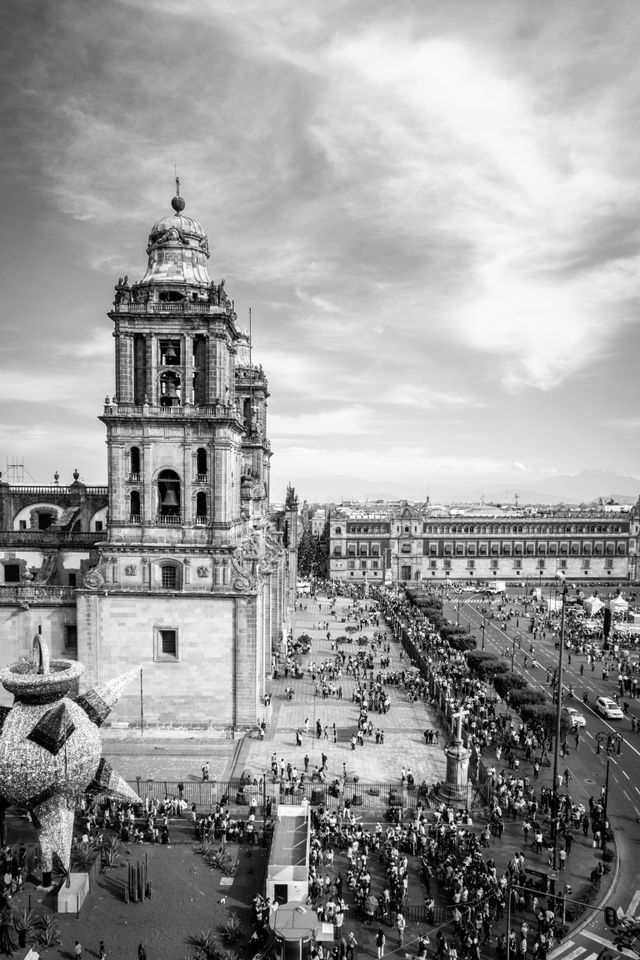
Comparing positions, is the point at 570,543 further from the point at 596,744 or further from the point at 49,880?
the point at 49,880

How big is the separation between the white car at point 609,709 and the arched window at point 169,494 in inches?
1206

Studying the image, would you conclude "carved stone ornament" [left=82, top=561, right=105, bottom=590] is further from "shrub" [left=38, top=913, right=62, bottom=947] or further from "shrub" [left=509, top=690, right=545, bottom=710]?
"shrub" [left=509, top=690, right=545, bottom=710]

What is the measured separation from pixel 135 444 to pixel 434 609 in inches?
1916

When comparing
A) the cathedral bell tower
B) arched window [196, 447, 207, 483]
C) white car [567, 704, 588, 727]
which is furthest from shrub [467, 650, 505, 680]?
arched window [196, 447, 207, 483]

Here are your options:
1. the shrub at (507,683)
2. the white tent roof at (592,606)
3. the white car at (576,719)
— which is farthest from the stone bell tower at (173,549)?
the white tent roof at (592,606)

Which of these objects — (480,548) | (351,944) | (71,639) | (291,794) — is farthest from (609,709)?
(480,548)

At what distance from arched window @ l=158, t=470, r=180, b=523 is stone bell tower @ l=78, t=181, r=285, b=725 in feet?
0.44

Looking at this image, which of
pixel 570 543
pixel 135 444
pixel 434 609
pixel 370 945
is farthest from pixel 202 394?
pixel 570 543

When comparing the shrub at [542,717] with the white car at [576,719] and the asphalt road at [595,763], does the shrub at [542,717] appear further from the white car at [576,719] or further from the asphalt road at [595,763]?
the white car at [576,719]

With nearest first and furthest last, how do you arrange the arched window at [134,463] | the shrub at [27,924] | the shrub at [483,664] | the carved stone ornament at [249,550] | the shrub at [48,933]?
the shrub at [48,933] < the shrub at [27,924] < the arched window at [134,463] < the carved stone ornament at [249,550] < the shrub at [483,664]

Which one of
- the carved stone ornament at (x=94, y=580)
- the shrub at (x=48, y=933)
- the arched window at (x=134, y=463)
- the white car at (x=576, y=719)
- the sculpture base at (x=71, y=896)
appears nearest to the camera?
the shrub at (x=48, y=933)

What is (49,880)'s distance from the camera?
2586 centimetres

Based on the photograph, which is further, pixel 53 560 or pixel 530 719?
pixel 53 560

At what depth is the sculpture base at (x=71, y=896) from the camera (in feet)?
80.7
